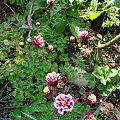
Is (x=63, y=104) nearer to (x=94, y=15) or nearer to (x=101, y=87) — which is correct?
(x=101, y=87)

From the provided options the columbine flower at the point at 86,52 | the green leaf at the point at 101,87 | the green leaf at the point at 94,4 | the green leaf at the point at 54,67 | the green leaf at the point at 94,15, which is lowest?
the green leaf at the point at 101,87

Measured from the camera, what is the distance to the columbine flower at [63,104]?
206 centimetres

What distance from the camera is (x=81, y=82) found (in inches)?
118

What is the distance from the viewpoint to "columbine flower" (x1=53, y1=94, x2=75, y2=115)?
206cm

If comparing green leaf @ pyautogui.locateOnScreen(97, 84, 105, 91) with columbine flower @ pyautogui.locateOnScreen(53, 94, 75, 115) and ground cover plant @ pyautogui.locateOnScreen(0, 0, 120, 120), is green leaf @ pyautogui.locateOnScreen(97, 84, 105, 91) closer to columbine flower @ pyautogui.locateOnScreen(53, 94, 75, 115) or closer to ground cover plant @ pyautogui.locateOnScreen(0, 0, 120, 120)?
ground cover plant @ pyautogui.locateOnScreen(0, 0, 120, 120)

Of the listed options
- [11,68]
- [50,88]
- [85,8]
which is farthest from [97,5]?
[50,88]

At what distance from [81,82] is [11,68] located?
673mm

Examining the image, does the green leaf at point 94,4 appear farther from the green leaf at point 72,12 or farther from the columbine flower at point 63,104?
the columbine flower at point 63,104

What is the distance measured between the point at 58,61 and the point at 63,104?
3.38 ft

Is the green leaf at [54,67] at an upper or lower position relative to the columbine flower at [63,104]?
lower

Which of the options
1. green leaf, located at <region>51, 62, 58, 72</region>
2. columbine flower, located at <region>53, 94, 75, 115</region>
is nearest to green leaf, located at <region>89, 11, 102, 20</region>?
green leaf, located at <region>51, 62, 58, 72</region>

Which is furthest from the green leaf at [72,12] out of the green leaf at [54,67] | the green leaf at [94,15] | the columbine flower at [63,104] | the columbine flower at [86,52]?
the columbine flower at [63,104]

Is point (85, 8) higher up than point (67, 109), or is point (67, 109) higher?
point (85, 8)

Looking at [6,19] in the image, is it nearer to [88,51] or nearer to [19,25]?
[19,25]
